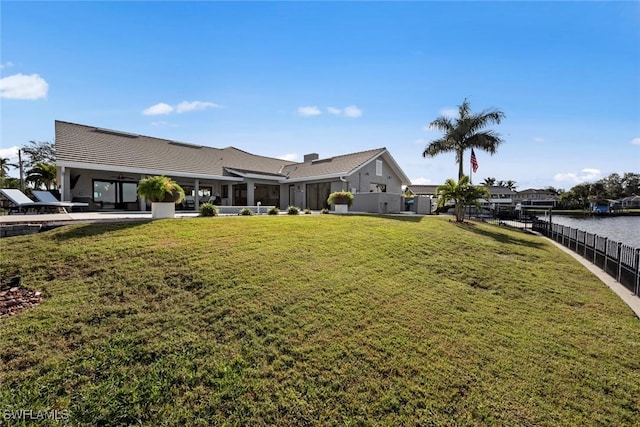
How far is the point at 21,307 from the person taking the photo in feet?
15.3

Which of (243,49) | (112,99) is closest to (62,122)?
(112,99)

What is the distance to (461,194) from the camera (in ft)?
59.2

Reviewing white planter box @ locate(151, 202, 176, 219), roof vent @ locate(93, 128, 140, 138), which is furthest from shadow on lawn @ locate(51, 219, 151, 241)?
roof vent @ locate(93, 128, 140, 138)

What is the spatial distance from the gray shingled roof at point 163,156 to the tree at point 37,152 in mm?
31374

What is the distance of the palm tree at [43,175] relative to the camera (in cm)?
3516

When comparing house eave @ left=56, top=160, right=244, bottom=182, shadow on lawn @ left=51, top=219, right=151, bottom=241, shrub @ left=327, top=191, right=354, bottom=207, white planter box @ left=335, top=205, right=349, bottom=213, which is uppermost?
house eave @ left=56, top=160, right=244, bottom=182

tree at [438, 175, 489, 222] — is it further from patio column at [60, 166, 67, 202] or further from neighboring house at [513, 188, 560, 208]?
neighboring house at [513, 188, 560, 208]

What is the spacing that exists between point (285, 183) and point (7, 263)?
769 inches

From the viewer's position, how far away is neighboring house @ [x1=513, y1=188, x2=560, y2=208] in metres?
78.7

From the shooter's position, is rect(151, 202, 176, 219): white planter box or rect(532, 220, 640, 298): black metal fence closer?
rect(532, 220, 640, 298): black metal fence

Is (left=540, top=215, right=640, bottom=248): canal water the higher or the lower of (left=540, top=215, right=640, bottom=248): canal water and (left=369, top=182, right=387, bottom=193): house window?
the lower

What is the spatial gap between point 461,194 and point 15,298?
19082 mm

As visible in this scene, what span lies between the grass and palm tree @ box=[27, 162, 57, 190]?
3758 centimetres

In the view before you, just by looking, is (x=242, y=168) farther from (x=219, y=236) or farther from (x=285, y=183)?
(x=219, y=236)
